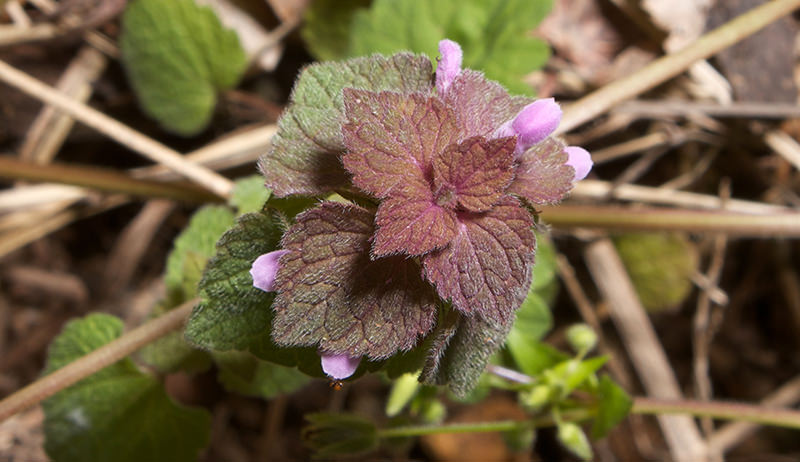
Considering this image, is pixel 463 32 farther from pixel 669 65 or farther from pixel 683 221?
pixel 683 221

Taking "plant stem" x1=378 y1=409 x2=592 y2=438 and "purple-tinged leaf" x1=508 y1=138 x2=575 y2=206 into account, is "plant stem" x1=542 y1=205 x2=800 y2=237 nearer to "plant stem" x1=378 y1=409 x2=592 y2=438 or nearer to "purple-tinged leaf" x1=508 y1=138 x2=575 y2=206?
"plant stem" x1=378 y1=409 x2=592 y2=438

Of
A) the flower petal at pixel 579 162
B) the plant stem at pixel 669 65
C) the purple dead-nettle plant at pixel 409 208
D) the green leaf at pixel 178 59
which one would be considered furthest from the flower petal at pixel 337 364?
the green leaf at pixel 178 59

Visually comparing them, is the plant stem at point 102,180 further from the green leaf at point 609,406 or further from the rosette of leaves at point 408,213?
the green leaf at point 609,406

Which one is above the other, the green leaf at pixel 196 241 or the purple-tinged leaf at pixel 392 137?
the green leaf at pixel 196 241

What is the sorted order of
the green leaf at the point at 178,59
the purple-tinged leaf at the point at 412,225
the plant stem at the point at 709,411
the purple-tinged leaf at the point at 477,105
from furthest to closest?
the green leaf at the point at 178,59 → the plant stem at the point at 709,411 → the purple-tinged leaf at the point at 477,105 → the purple-tinged leaf at the point at 412,225

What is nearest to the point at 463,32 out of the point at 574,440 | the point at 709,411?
the point at 574,440

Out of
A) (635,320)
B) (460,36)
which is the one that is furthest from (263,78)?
(635,320)
